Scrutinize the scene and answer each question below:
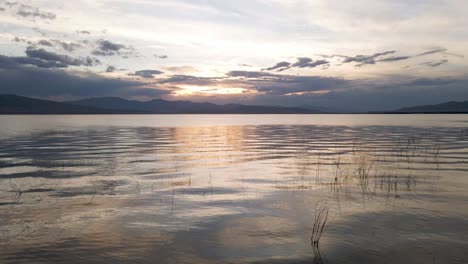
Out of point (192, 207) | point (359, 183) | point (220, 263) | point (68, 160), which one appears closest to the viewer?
point (220, 263)

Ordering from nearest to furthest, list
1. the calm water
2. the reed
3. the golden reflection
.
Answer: the calm water
the reed
the golden reflection

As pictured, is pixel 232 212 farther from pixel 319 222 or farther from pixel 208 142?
pixel 208 142

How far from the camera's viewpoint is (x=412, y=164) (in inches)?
1155

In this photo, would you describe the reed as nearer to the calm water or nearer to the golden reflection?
the calm water

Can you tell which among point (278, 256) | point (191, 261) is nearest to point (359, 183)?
point (278, 256)

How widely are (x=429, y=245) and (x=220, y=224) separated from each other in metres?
6.75

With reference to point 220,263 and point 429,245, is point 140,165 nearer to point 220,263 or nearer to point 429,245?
point 220,263

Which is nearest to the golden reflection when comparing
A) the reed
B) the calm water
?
the calm water

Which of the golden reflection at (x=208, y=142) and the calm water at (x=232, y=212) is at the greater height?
the golden reflection at (x=208, y=142)

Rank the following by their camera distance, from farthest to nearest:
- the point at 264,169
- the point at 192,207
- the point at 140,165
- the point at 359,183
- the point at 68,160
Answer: the point at 68,160 < the point at 140,165 < the point at 264,169 < the point at 359,183 < the point at 192,207

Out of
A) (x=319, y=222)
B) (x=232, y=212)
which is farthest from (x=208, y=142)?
(x=319, y=222)

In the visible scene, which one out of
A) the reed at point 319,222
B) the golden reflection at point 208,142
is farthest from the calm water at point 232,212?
the golden reflection at point 208,142

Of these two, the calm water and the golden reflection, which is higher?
the golden reflection

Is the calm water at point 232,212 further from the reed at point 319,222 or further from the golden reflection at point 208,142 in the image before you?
the golden reflection at point 208,142
